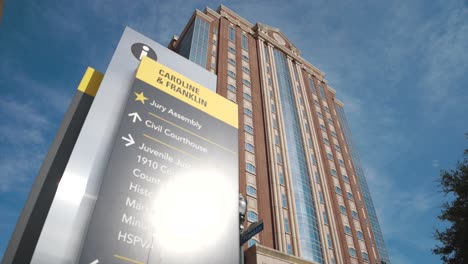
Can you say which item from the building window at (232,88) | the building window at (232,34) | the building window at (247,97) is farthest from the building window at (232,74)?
the building window at (232,34)

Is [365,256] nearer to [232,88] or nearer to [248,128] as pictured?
[248,128]

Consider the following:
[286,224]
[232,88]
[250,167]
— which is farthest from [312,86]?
[286,224]

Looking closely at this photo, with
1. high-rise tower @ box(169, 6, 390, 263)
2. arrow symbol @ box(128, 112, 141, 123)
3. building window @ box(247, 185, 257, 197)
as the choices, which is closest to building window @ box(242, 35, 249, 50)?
high-rise tower @ box(169, 6, 390, 263)

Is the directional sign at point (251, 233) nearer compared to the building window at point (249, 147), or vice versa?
the directional sign at point (251, 233)

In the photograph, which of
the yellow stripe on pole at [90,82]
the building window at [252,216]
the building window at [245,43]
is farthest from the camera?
the building window at [245,43]

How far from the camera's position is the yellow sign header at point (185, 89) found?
14953 millimetres

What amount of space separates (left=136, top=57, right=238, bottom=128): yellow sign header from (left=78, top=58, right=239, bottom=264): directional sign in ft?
0.20

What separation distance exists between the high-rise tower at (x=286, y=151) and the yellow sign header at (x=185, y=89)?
11500 millimetres

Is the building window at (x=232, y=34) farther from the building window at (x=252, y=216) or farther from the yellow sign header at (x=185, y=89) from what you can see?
the yellow sign header at (x=185, y=89)

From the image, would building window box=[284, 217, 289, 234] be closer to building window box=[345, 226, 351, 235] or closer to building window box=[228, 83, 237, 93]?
building window box=[345, 226, 351, 235]

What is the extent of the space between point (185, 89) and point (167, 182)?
555 centimetres

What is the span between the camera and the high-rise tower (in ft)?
120

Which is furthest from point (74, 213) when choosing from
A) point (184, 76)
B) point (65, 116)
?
point (184, 76)

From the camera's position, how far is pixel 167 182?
1213cm
